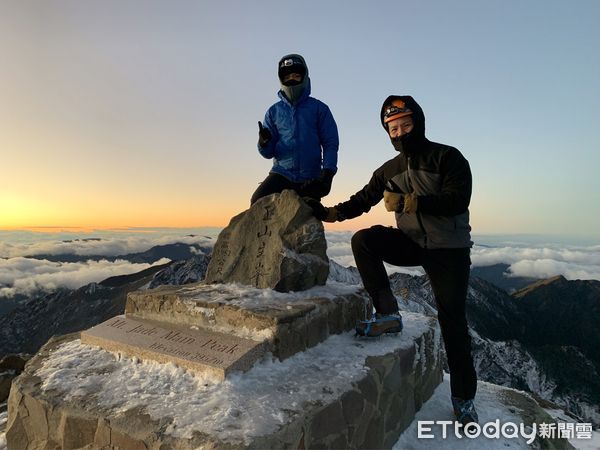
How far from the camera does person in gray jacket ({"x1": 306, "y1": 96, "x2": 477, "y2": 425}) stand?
13.5 feet

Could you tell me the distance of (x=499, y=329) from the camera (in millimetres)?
117750

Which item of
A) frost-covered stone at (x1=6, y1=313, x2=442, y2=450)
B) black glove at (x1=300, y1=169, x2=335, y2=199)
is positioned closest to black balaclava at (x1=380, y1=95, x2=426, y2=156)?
black glove at (x1=300, y1=169, x2=335, y2=199)

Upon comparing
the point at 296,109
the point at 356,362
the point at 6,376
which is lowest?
the point at 6,376

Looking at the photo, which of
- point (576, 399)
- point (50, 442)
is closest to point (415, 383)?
point (50, 442)

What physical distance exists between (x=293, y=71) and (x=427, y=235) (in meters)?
3.11

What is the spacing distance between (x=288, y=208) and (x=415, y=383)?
2.78 meters

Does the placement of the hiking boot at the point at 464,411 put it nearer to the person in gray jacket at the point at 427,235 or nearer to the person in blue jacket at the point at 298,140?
the person in gray jacket at the point at 427,235

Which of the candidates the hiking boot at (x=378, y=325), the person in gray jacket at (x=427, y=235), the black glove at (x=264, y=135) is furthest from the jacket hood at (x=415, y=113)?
the hiking boot at (x=378, y=325)

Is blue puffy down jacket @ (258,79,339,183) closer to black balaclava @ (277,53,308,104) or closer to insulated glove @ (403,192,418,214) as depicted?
black balaclava @ (277,53,308,104)

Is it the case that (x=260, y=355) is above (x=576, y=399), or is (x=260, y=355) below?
above

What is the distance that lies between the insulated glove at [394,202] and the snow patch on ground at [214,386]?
1.64m

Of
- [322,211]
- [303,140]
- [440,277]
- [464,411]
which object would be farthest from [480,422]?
[303,140]

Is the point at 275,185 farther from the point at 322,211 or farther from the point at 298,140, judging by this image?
the point at 322,211

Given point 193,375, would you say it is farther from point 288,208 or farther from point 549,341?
point 549,341
